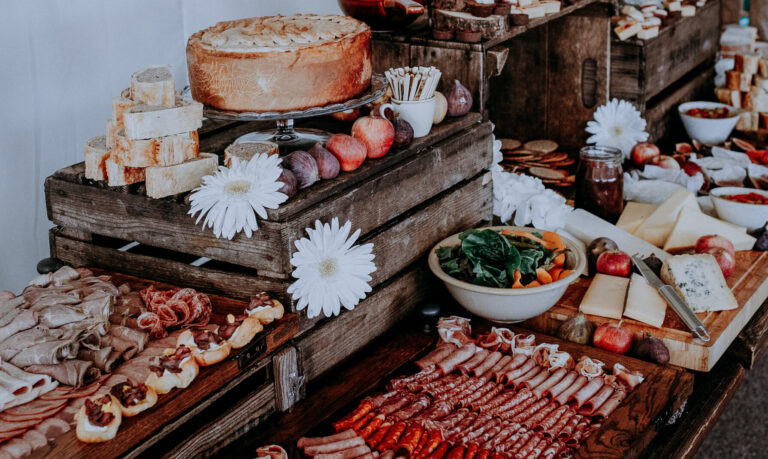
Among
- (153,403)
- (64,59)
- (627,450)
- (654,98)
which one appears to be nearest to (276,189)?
(153,403)

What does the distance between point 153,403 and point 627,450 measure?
36.5 inches

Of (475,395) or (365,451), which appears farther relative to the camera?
(475,395)

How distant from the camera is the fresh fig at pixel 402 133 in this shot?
2053 millimetres

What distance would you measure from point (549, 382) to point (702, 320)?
0.56 m

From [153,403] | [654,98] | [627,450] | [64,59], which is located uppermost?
[64,59]

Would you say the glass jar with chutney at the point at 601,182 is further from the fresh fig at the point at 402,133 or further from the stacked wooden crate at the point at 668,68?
the fresh fig at the point at 402,133

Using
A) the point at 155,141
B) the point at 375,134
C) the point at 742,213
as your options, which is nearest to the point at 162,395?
the point at 155,141

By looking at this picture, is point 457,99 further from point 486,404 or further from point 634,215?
point 486,404

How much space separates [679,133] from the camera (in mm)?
3752

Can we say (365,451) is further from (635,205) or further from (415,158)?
(635,205)

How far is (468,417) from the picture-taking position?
1.73 meters

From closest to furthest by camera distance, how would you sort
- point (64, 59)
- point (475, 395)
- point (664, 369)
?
point (475, 395), point (664, 369), point (64, 59)

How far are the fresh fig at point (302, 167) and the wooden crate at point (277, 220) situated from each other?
0.02 metres

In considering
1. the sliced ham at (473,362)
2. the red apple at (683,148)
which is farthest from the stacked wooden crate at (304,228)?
the red apple at (683,148)
